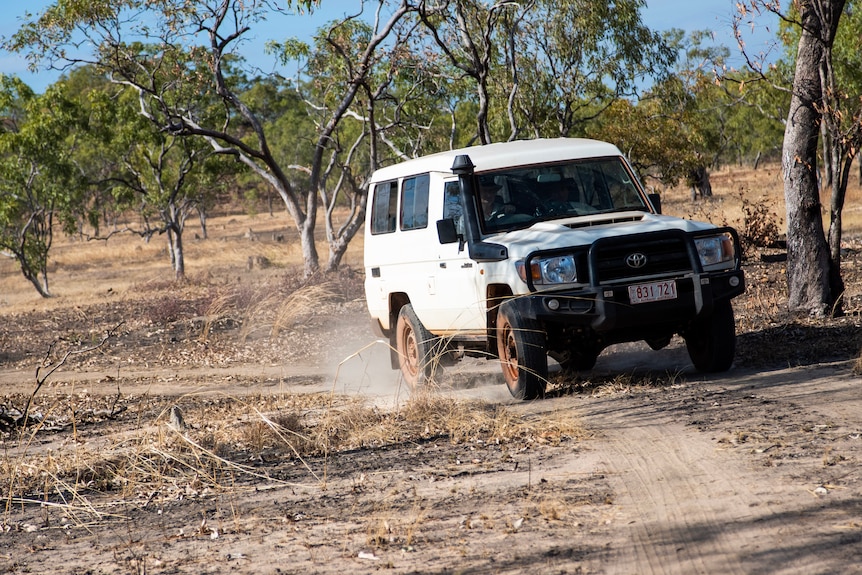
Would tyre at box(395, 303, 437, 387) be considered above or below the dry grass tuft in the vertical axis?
above

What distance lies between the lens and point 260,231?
5884cm

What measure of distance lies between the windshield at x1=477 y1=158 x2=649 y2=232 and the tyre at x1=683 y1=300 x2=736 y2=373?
1.10m

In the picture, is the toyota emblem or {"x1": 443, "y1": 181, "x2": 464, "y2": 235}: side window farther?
{"x1": 443, "y1": 181, "x2": 464, "y2": 235}: side window

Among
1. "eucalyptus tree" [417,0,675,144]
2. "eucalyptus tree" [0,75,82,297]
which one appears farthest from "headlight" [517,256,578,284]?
"eucalyptus tree" [0,75,82,297]

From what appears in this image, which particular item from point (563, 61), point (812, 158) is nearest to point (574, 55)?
point (563, 61)

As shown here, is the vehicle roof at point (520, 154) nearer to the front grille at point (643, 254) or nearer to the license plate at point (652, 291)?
the front grille at point (643, 254)

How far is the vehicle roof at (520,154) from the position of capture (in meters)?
8.37

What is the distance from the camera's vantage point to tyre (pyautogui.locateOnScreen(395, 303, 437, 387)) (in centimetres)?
884

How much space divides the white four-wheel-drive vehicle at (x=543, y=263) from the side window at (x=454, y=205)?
1cm

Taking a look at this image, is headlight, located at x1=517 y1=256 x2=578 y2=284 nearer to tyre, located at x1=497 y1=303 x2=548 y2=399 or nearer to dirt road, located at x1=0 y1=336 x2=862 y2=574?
tyre, located at x1=497 y1=303 x2=548 y2=399

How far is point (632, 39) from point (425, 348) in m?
18.0

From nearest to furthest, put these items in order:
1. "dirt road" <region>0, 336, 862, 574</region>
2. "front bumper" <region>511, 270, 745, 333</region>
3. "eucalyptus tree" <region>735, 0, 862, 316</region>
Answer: "dirt road" <region>0, 336, 862, 574</region>
"front bumper" <region>511, 270, 745, 333</region>
"eucalyptus tree" <region>735, 0, 862, 316</region>

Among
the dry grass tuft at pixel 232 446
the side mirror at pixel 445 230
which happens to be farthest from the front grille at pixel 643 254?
the side mirror at pixel 445 230

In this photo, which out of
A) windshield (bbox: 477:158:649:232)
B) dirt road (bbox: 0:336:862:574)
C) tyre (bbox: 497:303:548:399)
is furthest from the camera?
windshield (bbox: 477:158:649:232)
